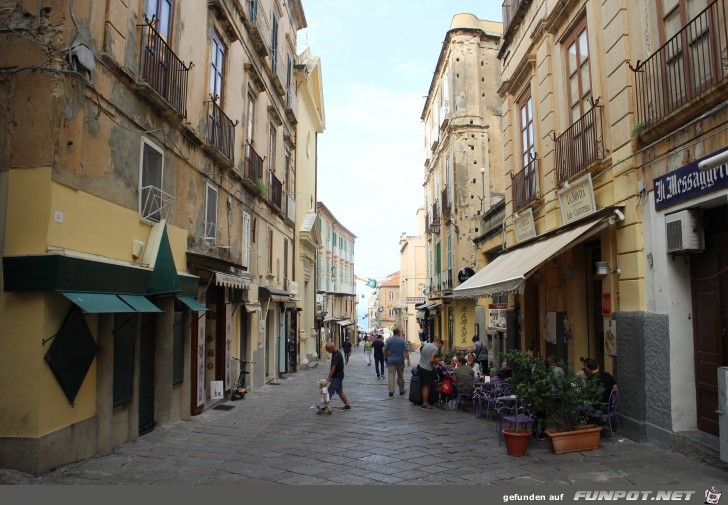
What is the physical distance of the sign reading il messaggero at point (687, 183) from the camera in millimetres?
5996

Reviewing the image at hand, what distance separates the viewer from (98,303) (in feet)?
21.1

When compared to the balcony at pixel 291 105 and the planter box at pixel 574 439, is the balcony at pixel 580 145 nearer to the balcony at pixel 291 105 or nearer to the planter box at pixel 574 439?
the planter box at pixel 574 439

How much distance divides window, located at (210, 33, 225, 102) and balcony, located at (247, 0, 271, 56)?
253 cm

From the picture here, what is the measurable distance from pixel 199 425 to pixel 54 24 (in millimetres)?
6518

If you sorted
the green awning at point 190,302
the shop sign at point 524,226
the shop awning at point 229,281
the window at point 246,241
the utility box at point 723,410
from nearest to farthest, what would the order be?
1. the utility box at point 723,410
2. the green awning at point 190,302
3. the shop awning at point 229,281
4. the shop sign at point 524,226
5. the window at point 246,241

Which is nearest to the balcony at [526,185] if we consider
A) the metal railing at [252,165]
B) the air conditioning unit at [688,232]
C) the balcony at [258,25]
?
the air conditioning unit at [688,232]

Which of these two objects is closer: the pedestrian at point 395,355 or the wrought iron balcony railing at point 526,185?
the wrought iron balcony railing at point 526,185

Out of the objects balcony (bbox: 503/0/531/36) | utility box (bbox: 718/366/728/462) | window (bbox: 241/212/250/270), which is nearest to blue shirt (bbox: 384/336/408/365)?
window (bbox: 241/212/250/270)

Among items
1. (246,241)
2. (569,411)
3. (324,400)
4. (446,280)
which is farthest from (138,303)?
(446,280)

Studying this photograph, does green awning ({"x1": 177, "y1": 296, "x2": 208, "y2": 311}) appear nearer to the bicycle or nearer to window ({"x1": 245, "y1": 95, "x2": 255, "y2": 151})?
the bicycle

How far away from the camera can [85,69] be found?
21.6 feet

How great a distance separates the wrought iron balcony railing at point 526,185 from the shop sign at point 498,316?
3.03m

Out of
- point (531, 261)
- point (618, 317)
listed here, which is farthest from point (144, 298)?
point (618, 317)

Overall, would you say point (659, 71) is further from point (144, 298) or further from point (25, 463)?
point (25, 463)
